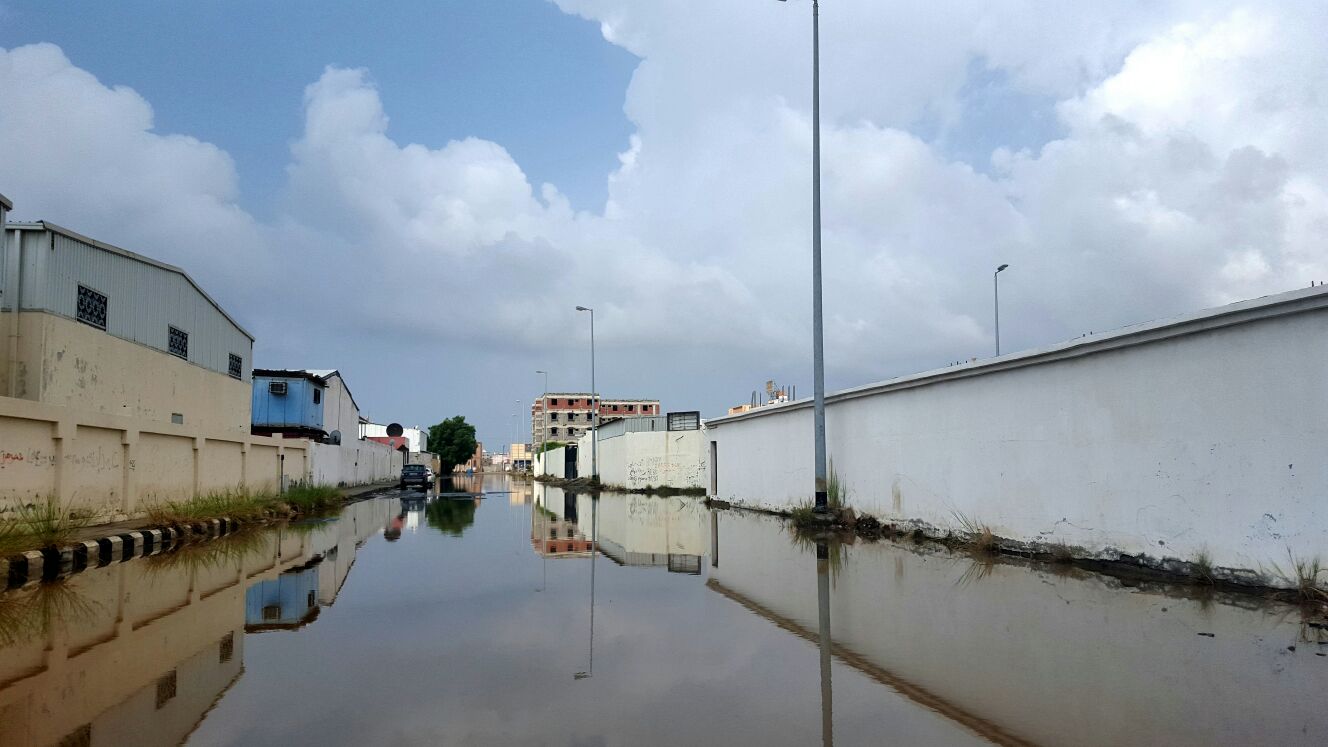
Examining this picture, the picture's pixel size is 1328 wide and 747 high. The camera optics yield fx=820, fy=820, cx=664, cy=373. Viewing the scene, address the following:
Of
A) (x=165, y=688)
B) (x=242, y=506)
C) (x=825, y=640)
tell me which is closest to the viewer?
(x=165, y=688)

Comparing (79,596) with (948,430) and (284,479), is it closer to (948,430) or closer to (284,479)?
(948,430)

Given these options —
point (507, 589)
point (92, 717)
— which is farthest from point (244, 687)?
point (507, 589)

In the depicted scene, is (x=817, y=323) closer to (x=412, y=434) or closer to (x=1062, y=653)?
(x=1062, y=653)

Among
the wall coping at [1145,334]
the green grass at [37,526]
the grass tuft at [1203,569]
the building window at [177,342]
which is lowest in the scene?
the grass tuft at [1203,569]

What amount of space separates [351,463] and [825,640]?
42183mm

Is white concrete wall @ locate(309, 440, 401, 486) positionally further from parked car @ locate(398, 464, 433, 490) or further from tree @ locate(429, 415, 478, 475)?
tree @ locate(429, 415, 478, 475)

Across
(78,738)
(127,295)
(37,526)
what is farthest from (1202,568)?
(127,295)

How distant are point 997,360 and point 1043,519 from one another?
8.44ft

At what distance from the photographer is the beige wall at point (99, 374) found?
16828 mm

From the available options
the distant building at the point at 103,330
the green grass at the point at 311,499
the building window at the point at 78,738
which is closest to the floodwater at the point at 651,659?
the building window at the point at 78,738

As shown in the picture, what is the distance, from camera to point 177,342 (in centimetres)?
2328

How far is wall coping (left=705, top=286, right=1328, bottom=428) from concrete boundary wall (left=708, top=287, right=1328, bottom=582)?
18 millimetres

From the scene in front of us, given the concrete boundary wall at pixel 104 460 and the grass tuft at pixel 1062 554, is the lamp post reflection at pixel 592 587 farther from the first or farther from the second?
the concrete boundary wall at pixel 104 460

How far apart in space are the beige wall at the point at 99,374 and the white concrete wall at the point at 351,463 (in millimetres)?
8556
